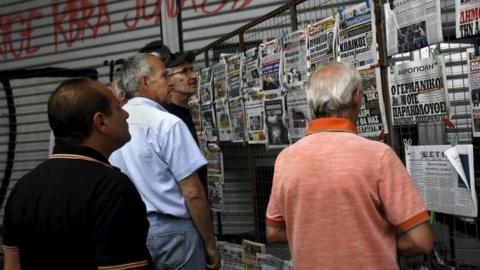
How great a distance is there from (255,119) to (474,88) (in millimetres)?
2255

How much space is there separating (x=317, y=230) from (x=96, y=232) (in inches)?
35.8

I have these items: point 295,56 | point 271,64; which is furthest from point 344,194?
point 271,64

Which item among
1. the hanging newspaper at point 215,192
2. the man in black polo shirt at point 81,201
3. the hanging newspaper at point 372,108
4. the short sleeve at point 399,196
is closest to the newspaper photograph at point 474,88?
the hanging newspaper at point 372,108

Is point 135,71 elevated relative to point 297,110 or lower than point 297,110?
elevated

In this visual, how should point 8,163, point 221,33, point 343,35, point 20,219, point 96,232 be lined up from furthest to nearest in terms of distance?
1. point 8,163
2. point 221,33
3. point 343,35
4. point 20,219
5. point 96,232

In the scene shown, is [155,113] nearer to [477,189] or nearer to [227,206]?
[477,189]

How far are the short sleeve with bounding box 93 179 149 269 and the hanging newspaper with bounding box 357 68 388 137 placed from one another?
155 cm

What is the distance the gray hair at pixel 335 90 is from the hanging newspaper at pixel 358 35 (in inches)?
28.0

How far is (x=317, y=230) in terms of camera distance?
2512 mm

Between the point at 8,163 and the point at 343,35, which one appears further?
the point at 8,163

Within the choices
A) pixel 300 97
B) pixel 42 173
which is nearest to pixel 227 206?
pixel 300 97

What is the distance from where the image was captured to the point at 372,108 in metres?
3.27

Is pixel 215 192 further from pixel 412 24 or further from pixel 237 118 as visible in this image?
pixel 412 24

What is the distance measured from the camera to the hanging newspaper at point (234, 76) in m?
5.12
